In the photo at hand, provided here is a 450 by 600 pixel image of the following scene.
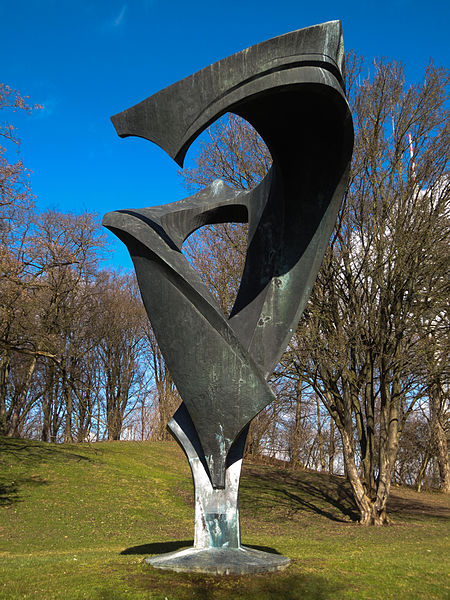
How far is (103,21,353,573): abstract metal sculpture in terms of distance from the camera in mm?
5074

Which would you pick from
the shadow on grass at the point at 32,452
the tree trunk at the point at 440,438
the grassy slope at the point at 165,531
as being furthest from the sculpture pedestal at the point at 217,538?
the tree trunk at the point at 440,438

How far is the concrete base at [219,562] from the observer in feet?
17.5

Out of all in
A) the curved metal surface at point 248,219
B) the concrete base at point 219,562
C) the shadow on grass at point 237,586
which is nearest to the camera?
the shadow on grass at point 237,586

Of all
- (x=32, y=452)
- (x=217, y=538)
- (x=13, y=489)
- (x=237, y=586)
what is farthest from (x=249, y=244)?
(x=32, y=452)

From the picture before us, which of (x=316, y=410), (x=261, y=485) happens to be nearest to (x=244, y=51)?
(x=261, y=485)

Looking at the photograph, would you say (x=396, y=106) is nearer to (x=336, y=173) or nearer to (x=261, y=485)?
(x=336, y=173)

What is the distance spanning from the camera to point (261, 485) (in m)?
18.2

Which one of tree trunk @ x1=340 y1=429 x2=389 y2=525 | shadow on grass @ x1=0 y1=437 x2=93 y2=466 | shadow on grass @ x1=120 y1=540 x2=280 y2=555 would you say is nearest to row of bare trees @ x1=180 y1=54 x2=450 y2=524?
tree trunk @ x1=340 y1=429 x2=389 y2=525

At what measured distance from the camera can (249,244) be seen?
6930 millimetres

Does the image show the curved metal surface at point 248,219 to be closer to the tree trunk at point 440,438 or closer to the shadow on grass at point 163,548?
the shadow on grass at point 163,548

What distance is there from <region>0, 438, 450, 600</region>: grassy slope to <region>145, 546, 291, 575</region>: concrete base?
13 cm

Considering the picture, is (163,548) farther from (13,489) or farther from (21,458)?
(21,458)

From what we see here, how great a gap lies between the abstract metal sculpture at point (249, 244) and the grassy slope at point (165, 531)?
61 cm

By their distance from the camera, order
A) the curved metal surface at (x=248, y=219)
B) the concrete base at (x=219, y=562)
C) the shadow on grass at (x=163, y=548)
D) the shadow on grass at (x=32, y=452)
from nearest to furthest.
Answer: the curved metal surface at (x=248, y=219), the concrete base at (x=219, y=562), the shadow on grass at (x=163, y=548), the shadow on grass at (x=32, y=452)
